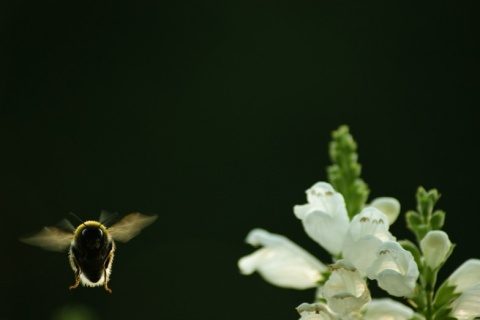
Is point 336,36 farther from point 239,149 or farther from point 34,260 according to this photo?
point 34,260

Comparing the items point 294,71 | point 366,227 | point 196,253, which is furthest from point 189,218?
point 366,227

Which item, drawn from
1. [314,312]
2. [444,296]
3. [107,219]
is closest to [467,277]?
[444,296]

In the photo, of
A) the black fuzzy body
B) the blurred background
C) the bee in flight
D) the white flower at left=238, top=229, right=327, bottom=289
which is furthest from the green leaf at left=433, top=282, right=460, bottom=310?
the blurred background

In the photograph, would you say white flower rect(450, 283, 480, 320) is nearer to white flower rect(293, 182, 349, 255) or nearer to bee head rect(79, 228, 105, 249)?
white flower rect(293, 182, 349, 255)

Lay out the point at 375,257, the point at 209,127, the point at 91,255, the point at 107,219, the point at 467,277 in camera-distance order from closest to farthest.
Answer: the point at 375,257
the point at 467,277
the point at 91,255
the point at 107,219
the point at 209,127

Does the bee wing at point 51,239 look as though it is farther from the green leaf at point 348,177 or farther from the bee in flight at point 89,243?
the green leaf at point 348,177

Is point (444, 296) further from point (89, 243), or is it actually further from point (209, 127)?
point (209, 127)
